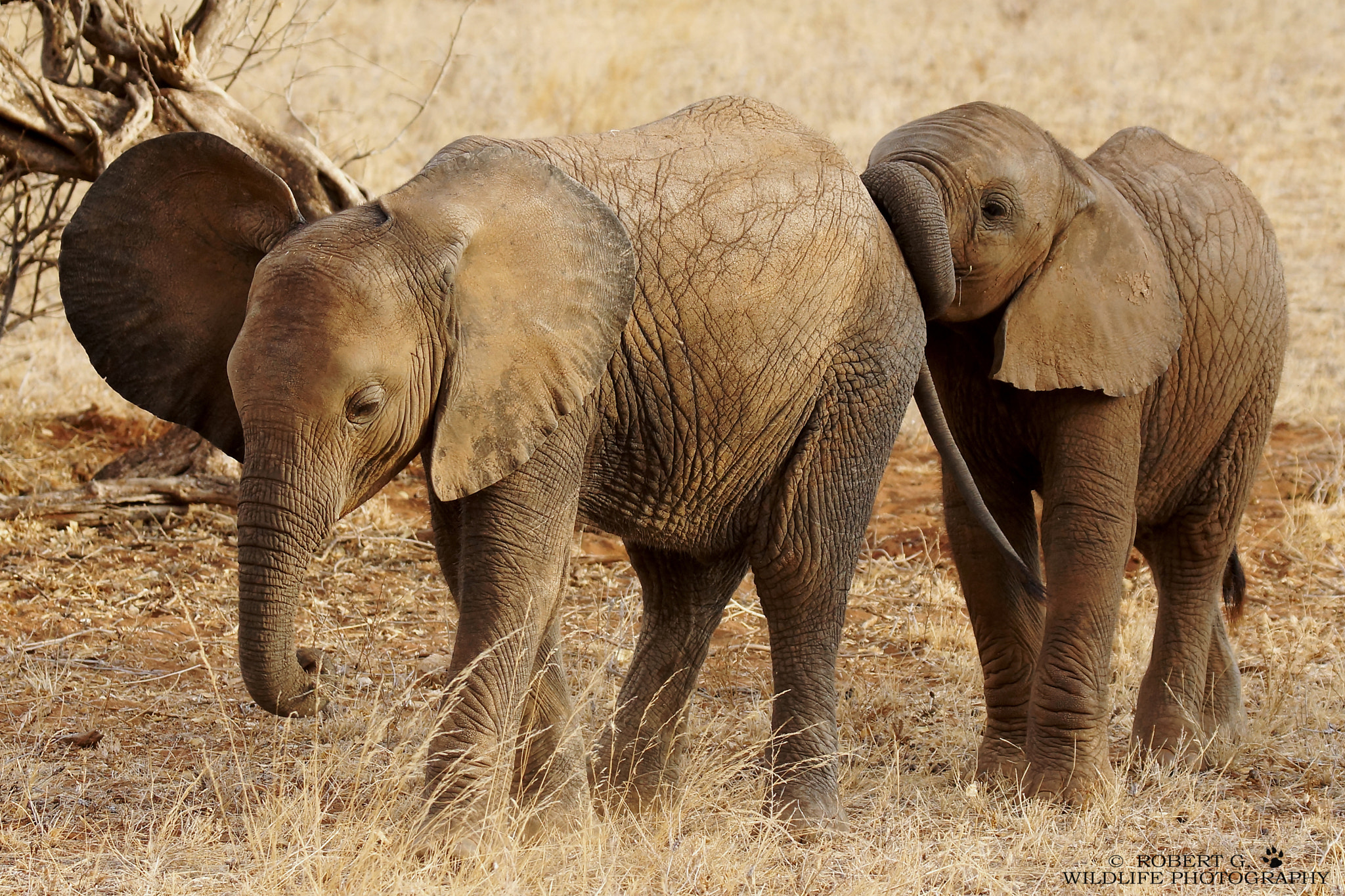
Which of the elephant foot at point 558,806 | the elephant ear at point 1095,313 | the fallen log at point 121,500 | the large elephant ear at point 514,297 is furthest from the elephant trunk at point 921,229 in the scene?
the fallen log at point 121,500

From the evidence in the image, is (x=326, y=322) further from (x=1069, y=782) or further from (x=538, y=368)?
(x=1069, y=782)

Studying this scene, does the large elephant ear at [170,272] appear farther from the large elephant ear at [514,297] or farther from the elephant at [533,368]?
the large elephant ear at [514,297]

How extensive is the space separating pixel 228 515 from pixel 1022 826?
4.19 m

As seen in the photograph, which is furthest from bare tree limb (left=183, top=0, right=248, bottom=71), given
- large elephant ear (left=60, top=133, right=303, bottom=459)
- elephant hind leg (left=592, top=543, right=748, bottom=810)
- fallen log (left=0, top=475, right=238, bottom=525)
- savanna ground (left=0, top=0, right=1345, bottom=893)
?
elephant hind leg (left=592, top=543, right=748, bottom=810)

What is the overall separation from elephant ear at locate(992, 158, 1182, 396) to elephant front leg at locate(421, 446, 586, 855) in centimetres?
166

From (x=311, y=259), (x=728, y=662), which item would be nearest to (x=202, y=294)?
(x=311, y=259)

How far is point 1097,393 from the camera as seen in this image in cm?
484

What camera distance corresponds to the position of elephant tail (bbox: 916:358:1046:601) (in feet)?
15.6

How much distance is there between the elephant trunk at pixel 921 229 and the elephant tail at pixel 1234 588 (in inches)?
90.0

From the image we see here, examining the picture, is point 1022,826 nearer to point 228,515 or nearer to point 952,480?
point 952,480

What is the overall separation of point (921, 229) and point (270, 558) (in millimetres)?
2095

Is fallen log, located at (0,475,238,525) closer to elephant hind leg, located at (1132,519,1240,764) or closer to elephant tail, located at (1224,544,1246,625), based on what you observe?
elephant hind leg, located at (1132,519,1240,764)

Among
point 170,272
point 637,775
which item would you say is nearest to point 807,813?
point 637,775

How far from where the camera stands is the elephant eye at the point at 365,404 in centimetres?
336
